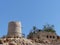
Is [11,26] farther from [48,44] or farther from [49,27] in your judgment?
[49,27]

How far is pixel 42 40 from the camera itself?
48062mm

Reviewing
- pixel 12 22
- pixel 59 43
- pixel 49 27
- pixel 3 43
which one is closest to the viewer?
pixel 3 43

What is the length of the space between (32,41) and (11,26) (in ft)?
21.8

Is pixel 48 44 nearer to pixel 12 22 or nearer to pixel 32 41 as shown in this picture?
pixel 32 41

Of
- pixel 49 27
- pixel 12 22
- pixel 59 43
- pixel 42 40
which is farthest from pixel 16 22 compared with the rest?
pixel 49 27

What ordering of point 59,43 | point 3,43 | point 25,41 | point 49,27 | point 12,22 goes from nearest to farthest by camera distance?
point 3,43 < point 25,41 < point 59,43 < point 12,22 < point 49,27

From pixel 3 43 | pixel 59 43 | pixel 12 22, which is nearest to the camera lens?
pixel 3 43

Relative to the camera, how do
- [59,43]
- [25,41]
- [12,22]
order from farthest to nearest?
[12,22]
[59,43]
[25,41]

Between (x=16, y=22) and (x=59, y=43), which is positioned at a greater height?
(x=16, y=22)

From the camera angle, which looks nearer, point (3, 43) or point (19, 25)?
point (3, 43)

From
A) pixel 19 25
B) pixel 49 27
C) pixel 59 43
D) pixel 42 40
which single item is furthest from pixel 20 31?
pixel 49 27

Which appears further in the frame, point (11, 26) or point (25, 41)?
point (11, 26)

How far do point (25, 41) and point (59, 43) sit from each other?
7.06 meters

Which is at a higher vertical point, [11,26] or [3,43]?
[11,26]
